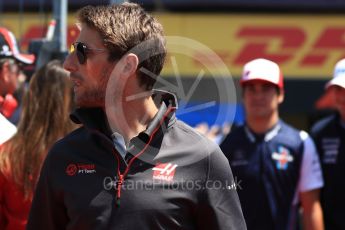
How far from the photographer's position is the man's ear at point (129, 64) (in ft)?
9.68

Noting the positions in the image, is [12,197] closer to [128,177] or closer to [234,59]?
[128,177]

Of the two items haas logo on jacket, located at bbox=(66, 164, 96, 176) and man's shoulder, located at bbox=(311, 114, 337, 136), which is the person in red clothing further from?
man's shoulder, located at bbox=(311, 114, 337, 136)

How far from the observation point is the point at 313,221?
17.8ft

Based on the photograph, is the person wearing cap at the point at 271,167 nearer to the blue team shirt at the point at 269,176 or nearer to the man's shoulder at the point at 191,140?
the blue team shirt at the point at 269,176

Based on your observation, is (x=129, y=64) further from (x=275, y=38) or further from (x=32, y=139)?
(x=275, y=38)

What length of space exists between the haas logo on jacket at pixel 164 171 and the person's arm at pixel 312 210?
265 cm

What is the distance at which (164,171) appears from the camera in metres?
2.93

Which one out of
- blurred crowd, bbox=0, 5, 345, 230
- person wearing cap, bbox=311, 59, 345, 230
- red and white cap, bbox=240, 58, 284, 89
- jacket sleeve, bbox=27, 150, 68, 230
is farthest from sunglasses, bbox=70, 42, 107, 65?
person wearing cap, bbox=311, 59, 345, 230

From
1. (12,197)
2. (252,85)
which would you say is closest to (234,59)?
(252,85)

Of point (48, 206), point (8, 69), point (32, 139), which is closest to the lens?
point (48, 206)

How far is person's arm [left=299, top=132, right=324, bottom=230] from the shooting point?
541 centimetres

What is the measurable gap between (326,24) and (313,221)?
19.4ft

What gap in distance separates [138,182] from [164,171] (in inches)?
4.0

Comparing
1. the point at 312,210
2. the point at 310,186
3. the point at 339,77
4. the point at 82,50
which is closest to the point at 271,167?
the point at 310,186
